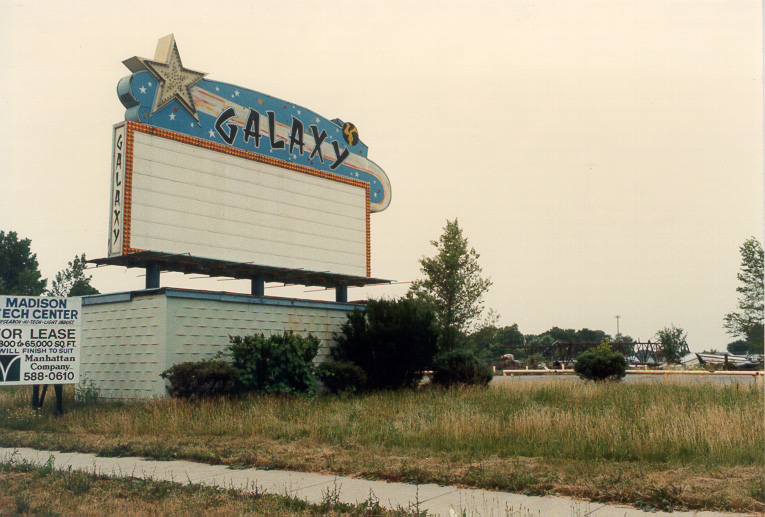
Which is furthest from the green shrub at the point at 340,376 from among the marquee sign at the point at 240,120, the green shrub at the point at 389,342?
the marquee sign at the point at 240,120

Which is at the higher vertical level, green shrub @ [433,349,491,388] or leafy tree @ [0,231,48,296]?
leafy tree @ [0,231,48,296]

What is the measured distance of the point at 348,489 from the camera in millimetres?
8836

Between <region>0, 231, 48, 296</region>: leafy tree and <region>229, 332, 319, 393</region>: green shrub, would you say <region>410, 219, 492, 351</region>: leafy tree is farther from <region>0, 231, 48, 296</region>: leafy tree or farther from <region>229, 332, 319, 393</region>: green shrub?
<region>0, 231, 48, 296</region>: leafy tree

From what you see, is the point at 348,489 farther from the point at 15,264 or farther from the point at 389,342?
the point at 15,264

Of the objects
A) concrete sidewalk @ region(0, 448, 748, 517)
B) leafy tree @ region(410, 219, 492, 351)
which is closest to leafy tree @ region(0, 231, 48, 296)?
leafy tree @ region(410, 219, 492, 351)

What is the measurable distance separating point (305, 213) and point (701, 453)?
61.6ft

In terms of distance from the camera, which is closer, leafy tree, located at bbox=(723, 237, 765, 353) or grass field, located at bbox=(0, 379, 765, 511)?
grass field, located at bbox=(0, 379, 765, 511)

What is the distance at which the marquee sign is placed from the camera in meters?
21.2

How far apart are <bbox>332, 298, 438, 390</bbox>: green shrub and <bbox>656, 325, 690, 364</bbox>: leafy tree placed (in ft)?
120

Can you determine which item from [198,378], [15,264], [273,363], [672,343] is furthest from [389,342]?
[15,264]

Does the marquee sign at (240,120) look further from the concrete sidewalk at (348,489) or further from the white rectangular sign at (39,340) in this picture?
the concrete sidewalk at (348,489)

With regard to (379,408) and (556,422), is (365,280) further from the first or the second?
(556,422)

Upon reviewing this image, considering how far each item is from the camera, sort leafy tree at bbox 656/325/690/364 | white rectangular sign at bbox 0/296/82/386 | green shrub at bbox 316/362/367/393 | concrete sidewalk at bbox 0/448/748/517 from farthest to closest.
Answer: leafy tree at bbox 656/325/690/364, green shrub at bbox 316/362/367/393, white rectangular sign at bbox 0/296/82/386, concrete sidewalk at bbox 0/448/748/517

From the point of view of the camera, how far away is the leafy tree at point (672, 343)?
5381 cm
